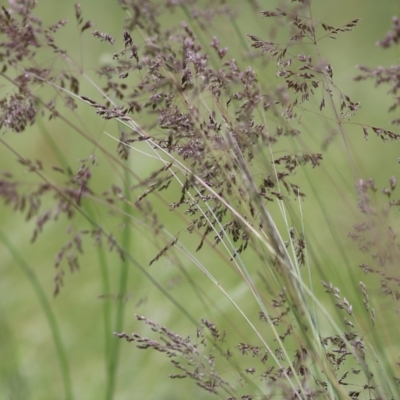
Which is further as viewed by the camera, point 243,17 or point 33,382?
point 243,17

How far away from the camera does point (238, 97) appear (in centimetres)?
90

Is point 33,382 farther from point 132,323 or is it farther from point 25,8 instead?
point 25,8

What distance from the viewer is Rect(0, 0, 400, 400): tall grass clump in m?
0.86

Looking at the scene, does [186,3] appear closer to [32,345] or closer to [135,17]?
[135,17]

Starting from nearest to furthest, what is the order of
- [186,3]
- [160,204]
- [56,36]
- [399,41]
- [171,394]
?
[399,41], [186,3], [171,394], [160,204], [56,36]

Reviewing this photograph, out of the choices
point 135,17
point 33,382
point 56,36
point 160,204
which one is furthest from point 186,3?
point 56,36

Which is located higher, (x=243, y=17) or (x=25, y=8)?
(x=243, y=17)

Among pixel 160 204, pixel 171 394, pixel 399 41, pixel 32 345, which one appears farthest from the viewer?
pixel 160 204

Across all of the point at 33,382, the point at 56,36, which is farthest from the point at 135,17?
the point at 56,36

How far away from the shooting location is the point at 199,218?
0.93m

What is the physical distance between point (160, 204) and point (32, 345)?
765mm

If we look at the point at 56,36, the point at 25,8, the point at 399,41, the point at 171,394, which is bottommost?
the point at 171,394

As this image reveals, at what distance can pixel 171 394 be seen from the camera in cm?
157

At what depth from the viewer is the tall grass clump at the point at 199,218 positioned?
86 cm
